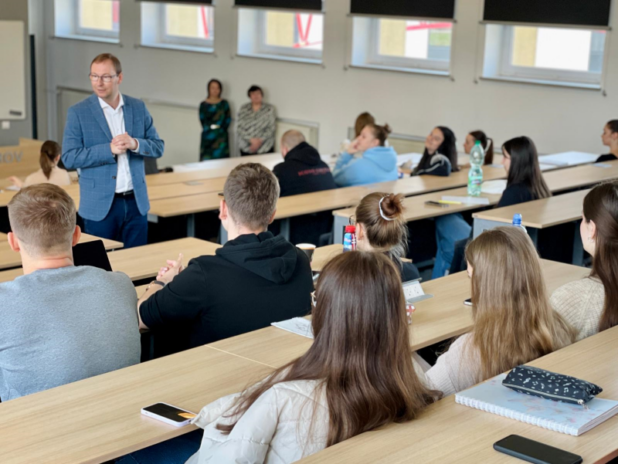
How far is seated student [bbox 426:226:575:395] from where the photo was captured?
2.27 m

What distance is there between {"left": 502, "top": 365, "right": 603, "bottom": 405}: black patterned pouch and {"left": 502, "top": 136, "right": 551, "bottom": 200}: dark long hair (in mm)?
3294

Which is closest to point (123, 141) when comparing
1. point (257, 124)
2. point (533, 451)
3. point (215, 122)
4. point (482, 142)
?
point (533, 451)

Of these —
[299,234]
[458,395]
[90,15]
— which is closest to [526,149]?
[299,234]

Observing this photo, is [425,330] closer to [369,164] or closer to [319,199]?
[319,199]

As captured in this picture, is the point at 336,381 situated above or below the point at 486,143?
below

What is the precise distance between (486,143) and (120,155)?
375 cm

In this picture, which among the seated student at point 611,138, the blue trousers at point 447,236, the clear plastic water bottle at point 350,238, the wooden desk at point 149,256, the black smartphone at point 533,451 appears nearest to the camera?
the black smartphone at point 533,451

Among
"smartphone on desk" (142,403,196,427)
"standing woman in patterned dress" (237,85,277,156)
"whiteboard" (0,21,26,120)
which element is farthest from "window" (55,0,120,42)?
"smartphone on desk" (142,403,196,427)

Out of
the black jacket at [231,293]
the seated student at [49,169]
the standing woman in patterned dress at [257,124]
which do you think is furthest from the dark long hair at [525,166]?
the standing woman in patterned dress at [257,124]

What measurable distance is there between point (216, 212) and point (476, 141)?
7.75 ft

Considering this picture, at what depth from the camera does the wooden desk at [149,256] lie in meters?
3.59

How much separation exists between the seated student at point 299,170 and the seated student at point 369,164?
431 millimetres

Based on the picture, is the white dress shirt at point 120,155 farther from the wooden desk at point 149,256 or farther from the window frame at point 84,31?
the window frame at point 84,31

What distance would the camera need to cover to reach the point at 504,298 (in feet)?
7.47
